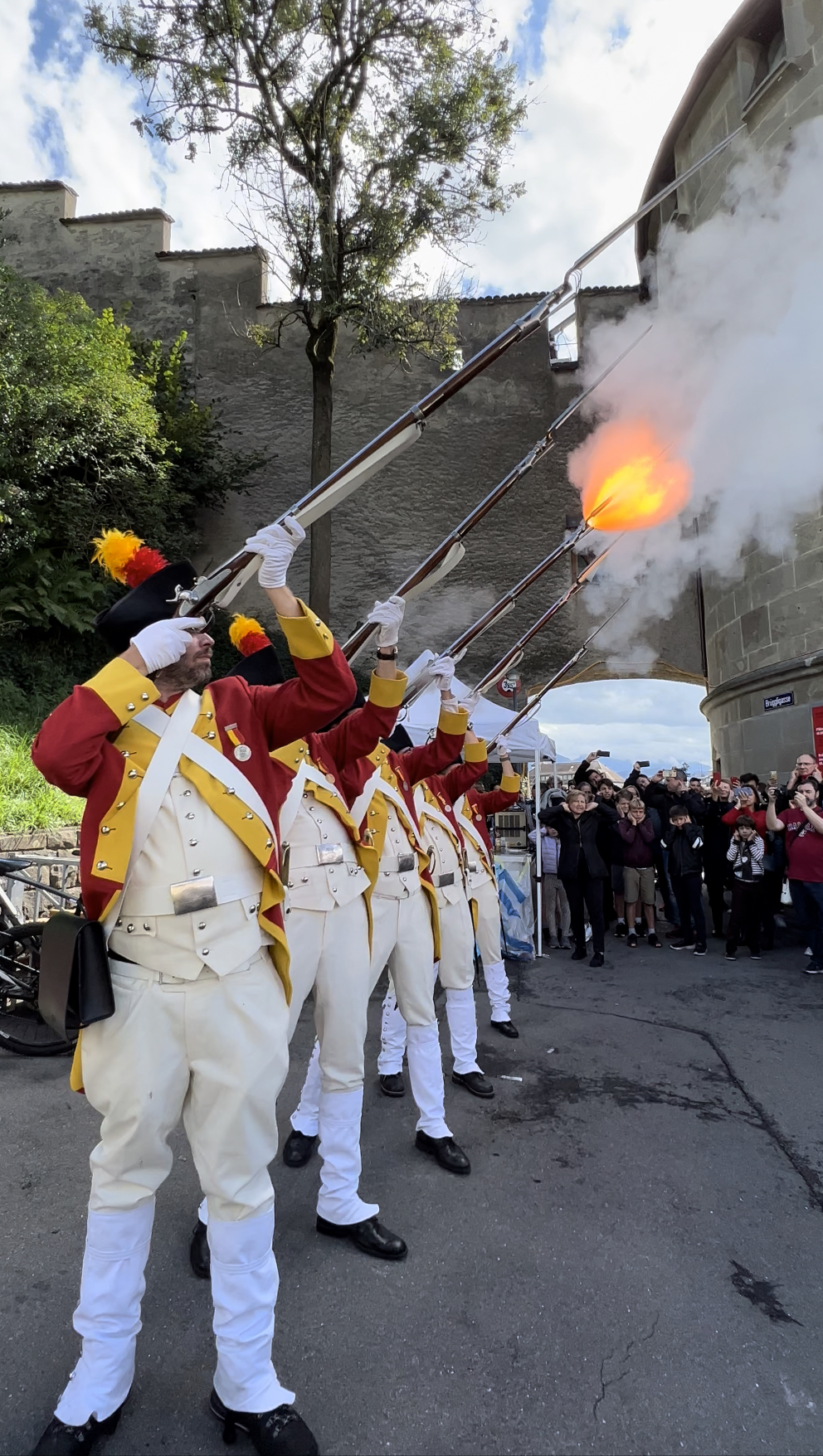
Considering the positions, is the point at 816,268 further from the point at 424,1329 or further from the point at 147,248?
the point at 147,248

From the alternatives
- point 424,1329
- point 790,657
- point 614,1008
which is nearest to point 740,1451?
point 424,1329

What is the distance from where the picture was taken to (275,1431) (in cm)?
219

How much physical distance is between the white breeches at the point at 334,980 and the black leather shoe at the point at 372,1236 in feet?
1.66

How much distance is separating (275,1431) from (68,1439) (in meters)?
0.55

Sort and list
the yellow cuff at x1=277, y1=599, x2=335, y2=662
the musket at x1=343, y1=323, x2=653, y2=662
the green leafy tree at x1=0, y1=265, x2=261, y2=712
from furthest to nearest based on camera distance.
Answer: the green leafy tree at x1=0, y1=265, x2=261, y2=712 < the musket at x1=343, y1=323, x2=653, y2=662 < the yellow cuff at x1=277, y1=599, x2=335, y2=662

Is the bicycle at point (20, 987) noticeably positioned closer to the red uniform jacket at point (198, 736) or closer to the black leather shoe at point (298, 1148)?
the black leather shoe at point (298, 1148)

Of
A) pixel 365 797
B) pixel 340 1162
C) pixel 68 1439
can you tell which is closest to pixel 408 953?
pixel 365 797

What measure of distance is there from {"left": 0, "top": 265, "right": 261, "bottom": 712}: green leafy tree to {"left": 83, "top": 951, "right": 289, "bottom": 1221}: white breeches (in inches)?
380

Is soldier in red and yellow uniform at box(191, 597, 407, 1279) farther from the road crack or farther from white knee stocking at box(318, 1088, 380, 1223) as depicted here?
the road crack

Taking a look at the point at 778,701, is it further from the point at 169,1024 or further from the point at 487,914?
the point at 169,1024

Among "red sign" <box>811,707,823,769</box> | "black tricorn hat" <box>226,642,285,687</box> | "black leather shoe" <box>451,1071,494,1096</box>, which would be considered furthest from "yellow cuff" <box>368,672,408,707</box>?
"red sign" <box>811,707,823,769</box>

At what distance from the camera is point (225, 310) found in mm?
20578

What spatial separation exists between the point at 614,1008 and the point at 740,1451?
4.94 meters

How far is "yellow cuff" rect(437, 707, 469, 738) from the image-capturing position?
4664mm
